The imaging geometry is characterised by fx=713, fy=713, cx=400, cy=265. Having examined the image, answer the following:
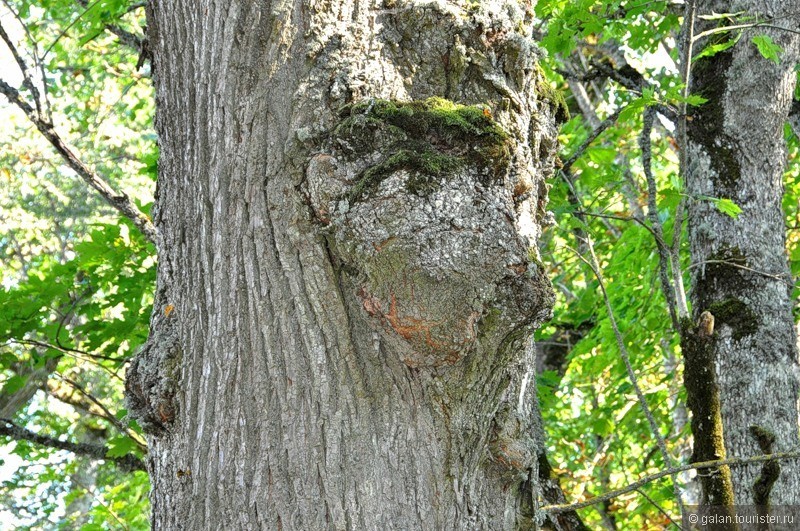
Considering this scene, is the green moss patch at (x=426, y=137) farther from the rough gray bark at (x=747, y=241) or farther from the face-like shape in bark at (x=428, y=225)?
the rough gray bark at (x=747, y=241)

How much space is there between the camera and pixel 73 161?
10.9 ft

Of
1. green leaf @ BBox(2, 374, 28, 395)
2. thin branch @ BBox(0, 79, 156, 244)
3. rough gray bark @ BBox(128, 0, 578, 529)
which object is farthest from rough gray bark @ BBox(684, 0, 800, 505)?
green leaf @ BBox(2, 374, 28, 395)

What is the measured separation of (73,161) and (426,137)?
234 cm

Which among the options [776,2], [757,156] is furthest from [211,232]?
[776,2]

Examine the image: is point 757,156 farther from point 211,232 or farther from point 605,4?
point 211,232

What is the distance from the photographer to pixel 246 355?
1.62 meters

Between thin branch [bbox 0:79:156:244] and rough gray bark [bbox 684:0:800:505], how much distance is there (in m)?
2.67

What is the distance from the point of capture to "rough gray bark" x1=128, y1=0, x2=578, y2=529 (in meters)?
1.52

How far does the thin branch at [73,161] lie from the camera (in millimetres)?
3193

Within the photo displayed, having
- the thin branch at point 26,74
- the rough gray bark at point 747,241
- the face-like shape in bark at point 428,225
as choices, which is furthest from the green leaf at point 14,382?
the rough gray bark at point 747,241

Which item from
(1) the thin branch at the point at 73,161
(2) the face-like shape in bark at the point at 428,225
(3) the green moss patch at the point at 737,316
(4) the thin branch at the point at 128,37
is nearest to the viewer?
(2) the face-like shape in bark at the point at 428,225

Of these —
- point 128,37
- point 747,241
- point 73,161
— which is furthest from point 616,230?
point 73,161

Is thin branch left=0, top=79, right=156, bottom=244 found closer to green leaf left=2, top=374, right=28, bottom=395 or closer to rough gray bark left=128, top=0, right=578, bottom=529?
green leaf left=2, top=374, right=28, bottom=395

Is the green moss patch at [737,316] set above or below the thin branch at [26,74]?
below
